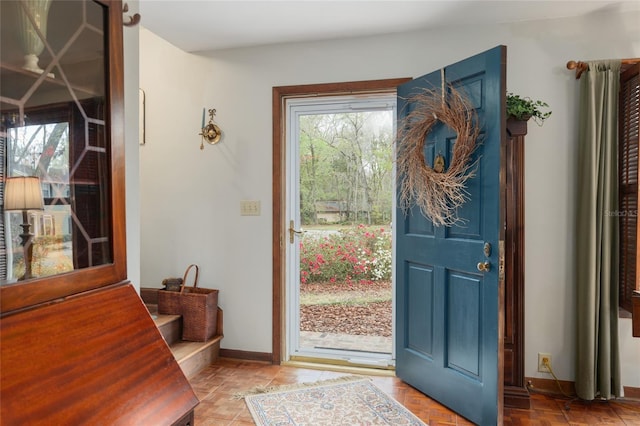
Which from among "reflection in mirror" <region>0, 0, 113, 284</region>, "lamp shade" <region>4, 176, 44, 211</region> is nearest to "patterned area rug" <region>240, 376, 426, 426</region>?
"reflection in mirror" <region>0, 0, 113, 284</region>

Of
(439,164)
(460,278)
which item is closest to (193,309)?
(460,278)

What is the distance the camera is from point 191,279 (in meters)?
3.41

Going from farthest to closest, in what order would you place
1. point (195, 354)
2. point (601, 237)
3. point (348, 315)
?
1. point (348, 315)
2. point (195, 354)
3. point (601, 237)

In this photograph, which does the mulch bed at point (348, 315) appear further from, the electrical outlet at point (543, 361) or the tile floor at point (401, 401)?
the electrical outlet at point (543, 361)

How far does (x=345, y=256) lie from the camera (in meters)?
3.31

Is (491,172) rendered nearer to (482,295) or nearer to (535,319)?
(482,295)

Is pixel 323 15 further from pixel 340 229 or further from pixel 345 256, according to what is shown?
pixel 345 256

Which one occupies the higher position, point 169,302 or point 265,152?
point 265,152

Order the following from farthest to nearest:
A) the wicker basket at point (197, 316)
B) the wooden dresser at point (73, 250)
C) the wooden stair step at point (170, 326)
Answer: the wicker basket at point (197, 316)
the wooden stair step at point (170, 326)
the wooden dresser at point (73, 250)

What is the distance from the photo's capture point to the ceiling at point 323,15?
2.54 meters

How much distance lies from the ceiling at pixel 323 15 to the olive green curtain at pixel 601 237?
576 millimetres

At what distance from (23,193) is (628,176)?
9.94 ft

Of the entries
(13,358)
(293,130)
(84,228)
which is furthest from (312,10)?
(13,358)

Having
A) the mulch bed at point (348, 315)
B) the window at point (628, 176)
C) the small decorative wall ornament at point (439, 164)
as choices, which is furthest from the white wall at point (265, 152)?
the small decorative wall ornament at point (439, 164)
